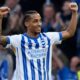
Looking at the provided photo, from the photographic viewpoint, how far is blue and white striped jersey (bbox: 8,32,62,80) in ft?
26.7

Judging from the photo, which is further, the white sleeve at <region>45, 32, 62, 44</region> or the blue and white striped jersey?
the white sleeve at <region>45, 32, 62, 44</region>

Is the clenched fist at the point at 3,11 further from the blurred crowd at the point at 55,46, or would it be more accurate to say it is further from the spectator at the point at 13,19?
the spectator at the point at 13,19

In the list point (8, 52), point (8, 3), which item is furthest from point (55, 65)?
point (8, 3)

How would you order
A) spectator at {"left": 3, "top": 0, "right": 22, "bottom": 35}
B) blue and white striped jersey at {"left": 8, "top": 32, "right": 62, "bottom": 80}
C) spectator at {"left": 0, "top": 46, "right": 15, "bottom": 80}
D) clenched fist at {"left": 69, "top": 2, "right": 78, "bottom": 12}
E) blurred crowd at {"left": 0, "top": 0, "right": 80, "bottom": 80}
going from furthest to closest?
spectator at {"left": 3, "top": 0, "right": 22, "bottom": 35} < blurred crowd at {"left": 0, "top": 0, "right": 80, "bottom": 80} < spectator at {"left": 0, "top": 46, "right": 15, "bottom": 80} < clenched fist at {"left": 69, "top": 2, "right": 78, "bottom": 12} < blue and white striped jersey at {"left": 8, "top": 32, "right": 62, "bottom": 80}

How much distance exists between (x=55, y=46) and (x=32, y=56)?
358 centimetres

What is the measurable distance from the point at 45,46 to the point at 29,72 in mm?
418

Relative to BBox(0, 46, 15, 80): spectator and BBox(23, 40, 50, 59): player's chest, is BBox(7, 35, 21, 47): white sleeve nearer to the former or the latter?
BBox(23, 40, 50, 59): player's chest

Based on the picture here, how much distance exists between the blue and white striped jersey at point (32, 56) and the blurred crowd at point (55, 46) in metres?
1.66

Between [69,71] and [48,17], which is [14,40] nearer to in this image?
[69,71]

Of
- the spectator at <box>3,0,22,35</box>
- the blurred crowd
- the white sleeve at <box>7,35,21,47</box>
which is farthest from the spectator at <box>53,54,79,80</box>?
the white sleeve at <box>7,35,21,47</box>

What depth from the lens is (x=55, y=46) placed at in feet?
38.4

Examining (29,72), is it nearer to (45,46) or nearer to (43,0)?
(45,46)

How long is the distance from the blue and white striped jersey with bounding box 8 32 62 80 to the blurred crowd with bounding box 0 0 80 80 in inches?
65.5

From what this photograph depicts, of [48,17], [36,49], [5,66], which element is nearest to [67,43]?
[48,17]
